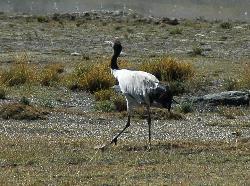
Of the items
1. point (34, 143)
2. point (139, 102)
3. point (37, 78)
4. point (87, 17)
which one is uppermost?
point (139, 102)

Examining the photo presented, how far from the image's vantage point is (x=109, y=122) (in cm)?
2050

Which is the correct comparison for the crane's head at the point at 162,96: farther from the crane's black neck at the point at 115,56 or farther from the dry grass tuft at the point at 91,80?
the dry grass tuft at the point at 91,80

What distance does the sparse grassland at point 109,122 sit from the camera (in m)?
12.7

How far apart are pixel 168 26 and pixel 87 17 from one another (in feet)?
46.0

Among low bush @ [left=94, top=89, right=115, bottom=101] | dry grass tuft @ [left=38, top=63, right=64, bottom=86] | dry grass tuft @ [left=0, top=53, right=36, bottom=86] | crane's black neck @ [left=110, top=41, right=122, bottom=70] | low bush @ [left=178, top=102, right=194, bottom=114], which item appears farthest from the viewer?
dry grass tuft @ [left=38, top=63, right=64, bottom=86]

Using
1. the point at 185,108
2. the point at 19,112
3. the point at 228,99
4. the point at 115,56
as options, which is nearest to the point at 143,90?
the point at 115,56

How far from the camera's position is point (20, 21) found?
67.3 meters

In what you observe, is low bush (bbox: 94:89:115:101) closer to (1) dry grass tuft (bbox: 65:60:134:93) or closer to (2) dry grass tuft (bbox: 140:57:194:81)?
(1) dry grass tuft (bbox: 65:60:134:93)

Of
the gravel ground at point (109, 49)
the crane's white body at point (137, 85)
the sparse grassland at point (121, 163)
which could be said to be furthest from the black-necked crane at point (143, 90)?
the gravel ground at point (109, 49)

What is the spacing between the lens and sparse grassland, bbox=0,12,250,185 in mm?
12695

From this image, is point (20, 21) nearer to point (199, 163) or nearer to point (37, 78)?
point (37, 78)

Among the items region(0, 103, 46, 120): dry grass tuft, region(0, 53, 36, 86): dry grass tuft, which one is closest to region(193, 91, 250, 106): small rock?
region(0, 103, 46, 120): dry grass tuft

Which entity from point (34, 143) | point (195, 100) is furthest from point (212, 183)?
point (195, 100)

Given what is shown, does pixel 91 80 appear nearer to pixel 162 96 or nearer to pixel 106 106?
pixel 106 106
